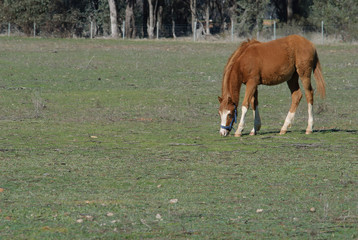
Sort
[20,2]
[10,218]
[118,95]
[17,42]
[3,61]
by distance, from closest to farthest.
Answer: [10,218] → [118,95] → [3,61] → [17,42] → [20,2]

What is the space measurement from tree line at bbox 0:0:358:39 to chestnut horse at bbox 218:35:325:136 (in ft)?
124

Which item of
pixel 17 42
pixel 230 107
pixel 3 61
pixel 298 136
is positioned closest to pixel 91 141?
Answer: pixel 230 107

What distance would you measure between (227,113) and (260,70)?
4.19 ft

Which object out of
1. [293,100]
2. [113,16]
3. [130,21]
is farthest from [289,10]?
[293,100]

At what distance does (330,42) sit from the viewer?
50.1 m

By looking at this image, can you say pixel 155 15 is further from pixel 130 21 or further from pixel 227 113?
pixel 227 113

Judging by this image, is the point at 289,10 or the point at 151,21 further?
the point at 289,10

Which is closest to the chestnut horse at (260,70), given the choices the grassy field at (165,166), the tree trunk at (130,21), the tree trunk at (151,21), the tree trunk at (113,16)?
the grassy field at (165,166)

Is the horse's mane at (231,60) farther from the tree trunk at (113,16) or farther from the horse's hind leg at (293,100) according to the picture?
the tree trunk at (113,16)

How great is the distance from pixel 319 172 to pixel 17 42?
125ft

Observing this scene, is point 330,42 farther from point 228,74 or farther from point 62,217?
point 62,217

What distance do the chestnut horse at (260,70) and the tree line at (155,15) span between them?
124 ft

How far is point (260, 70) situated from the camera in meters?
13.6

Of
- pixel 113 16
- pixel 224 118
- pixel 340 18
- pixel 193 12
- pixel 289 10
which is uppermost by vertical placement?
pixel 289 10
